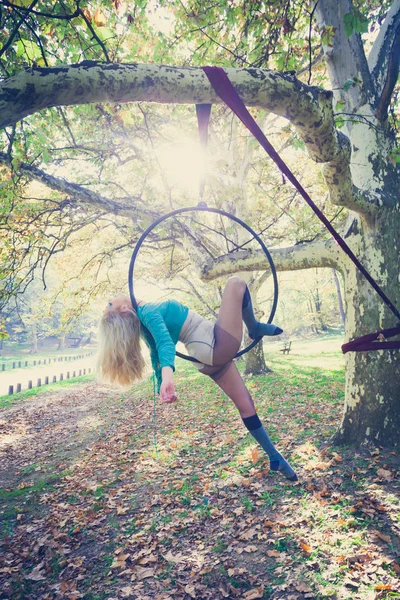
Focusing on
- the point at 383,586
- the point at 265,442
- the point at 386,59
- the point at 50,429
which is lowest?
the point at 50,429

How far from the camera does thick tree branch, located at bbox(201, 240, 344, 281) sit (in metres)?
5.26

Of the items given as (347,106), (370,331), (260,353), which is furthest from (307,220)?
(370,331)

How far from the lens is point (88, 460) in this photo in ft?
24.7

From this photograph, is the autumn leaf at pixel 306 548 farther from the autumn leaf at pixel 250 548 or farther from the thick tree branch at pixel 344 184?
the thick tree branch at pixel 344 184

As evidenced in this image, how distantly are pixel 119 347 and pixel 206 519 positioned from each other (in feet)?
7.75

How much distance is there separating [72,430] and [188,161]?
26.8ft

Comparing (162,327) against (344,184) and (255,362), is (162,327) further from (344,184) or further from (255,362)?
(255,362)

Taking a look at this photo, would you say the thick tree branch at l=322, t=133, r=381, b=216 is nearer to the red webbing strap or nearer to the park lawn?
the red webbing strap

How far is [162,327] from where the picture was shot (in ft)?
11.3

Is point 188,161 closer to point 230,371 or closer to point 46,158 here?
point 46,158

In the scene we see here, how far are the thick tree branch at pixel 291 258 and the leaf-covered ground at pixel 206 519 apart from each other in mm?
2617

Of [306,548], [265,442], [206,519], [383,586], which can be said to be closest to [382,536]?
[383,586]

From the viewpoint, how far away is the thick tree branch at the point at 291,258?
207 inches

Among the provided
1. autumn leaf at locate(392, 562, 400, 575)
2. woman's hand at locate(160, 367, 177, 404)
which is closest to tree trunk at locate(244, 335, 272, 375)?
autumn leaf at locate(392, 562, 400, 575)
